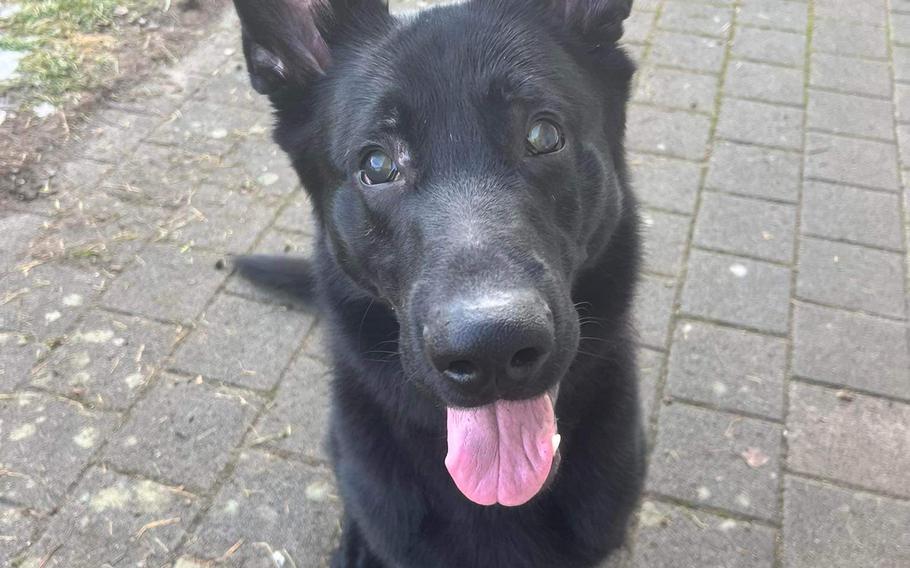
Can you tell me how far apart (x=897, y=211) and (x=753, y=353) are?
1267 mm

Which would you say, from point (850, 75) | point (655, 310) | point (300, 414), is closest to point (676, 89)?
point (850, 75)

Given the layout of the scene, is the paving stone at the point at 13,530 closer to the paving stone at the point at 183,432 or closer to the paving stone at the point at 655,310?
the paving stone at the point at 183,432

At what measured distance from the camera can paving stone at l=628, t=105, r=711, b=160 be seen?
4094mm

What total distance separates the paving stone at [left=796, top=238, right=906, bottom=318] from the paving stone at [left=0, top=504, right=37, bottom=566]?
3.16 meters

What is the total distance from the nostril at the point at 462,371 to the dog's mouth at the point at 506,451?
342 millimetres

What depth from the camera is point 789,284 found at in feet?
11.1

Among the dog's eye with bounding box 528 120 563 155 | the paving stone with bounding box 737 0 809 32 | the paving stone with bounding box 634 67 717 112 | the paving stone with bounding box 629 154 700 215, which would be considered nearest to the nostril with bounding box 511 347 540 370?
the dog's eye with bounding box 528 120 563 155

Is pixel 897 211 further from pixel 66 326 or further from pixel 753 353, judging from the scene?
pixel 66 326

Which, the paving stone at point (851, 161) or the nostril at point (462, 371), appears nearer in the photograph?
the nostril at point (462, 371)

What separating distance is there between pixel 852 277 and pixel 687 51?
1937 millimetres

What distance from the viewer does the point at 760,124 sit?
4215mm

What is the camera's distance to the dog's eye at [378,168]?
191cm

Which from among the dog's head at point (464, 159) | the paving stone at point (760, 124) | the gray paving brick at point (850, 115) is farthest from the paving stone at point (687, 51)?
the dog's head at point (464, 159)

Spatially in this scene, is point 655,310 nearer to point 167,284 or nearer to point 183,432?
point 183,432
